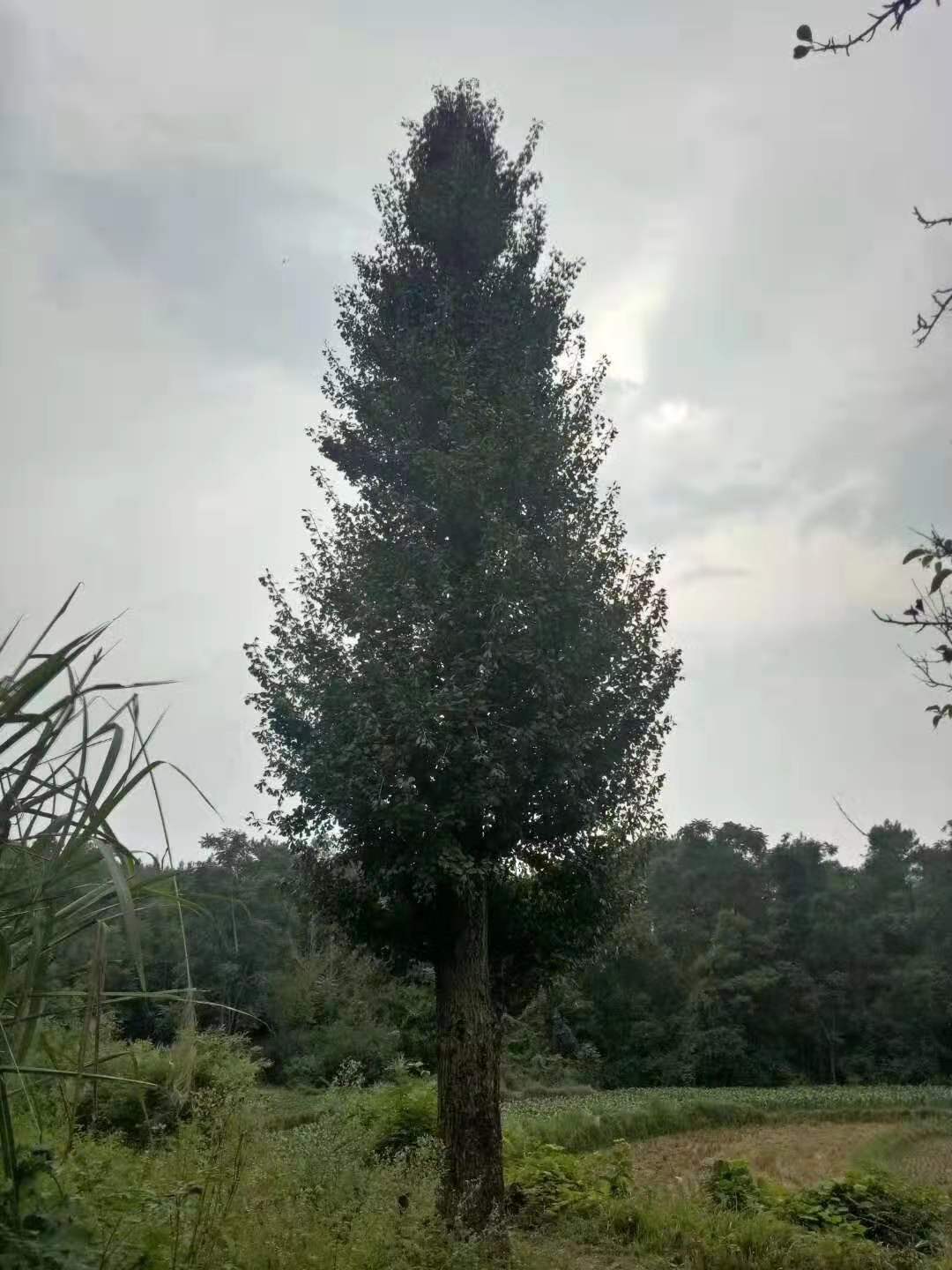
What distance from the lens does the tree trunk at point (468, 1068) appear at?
8297mm

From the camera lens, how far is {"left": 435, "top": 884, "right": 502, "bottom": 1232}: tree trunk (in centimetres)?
830

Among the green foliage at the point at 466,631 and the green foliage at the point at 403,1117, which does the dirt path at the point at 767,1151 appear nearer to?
the green foliage at the point at 403,1117

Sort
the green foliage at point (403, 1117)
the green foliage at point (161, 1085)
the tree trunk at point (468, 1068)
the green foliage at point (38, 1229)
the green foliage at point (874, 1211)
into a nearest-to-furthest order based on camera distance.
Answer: the green foliage at point (38, 1229), the green foliage at point (161, 1085), the tree trunk at point (468, 1068), the green foliage at point (874, 1211), the green foliage at point (403, 1117)

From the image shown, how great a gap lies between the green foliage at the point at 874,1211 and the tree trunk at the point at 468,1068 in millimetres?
3264

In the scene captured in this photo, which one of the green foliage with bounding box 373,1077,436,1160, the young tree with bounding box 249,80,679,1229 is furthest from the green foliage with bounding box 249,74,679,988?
the green foliage with bounding box 373,1077,436,1160

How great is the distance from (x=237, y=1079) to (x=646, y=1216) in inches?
162

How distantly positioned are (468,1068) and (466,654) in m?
4.11

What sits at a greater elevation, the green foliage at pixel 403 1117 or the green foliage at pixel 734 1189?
the green foliage at pixel 403 1117

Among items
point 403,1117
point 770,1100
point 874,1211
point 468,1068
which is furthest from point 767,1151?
point 468,1068

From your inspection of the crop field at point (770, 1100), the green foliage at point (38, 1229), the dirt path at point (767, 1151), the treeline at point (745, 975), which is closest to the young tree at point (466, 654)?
the dirt path at point (767, 1151)

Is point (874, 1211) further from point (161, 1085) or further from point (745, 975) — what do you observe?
point (745, 975)

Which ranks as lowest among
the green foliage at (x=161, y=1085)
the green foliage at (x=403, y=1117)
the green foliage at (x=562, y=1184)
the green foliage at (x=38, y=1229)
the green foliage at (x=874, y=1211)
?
the green foliage at (x=874, y=1211)

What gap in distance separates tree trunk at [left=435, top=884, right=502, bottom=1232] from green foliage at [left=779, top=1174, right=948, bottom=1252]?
3264 mm

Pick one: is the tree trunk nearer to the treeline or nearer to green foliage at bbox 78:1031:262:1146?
green foliage at bbox 78:1031:262:1146
